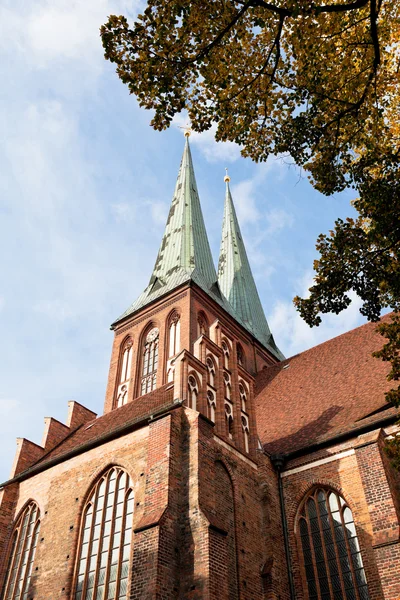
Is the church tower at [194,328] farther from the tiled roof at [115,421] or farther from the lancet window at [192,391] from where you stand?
the tiled roof at [115,421]

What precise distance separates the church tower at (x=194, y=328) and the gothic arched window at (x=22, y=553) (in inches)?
181

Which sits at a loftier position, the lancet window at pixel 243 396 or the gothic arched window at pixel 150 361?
the gothic arched window at pixel 150 361

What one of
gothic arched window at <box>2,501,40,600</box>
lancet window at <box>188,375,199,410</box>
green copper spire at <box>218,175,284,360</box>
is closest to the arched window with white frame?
lancet window at <box>188,375,199,410</box>

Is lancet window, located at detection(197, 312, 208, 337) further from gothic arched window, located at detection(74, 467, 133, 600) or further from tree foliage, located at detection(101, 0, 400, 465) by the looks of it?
tree foliage, located at detection(101, 0, 400, 465)

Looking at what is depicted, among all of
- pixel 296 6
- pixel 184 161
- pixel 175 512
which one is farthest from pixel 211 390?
pixel 184 161

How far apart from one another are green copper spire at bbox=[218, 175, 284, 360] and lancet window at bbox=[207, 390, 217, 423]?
1583 centimetres

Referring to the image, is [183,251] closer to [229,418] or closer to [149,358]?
[149,358]

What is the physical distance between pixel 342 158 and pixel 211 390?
7.19m

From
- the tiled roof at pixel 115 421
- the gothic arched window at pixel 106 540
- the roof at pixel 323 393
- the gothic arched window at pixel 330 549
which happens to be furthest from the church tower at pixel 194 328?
the gothic arched window at pixel 106 540

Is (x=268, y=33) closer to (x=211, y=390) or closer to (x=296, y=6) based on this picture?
(x=296, y=6)

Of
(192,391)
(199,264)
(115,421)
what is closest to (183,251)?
(199,264)

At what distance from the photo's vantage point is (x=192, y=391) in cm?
1315

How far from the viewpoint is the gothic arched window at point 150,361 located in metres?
24.2

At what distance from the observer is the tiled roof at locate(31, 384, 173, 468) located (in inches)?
532
